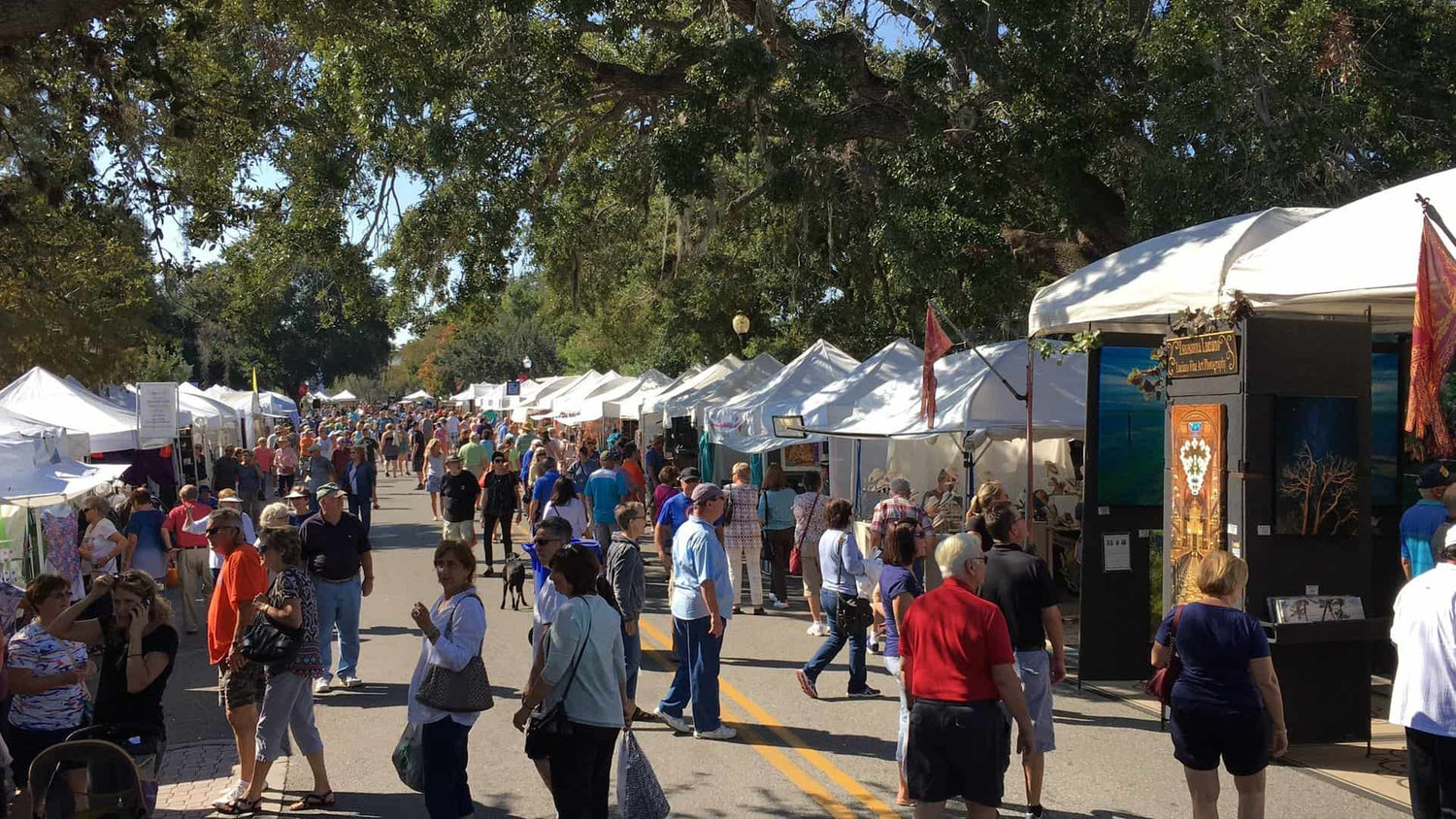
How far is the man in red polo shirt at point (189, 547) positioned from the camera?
1346 cm

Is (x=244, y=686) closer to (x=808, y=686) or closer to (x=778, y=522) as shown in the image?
(x=808, y=686)

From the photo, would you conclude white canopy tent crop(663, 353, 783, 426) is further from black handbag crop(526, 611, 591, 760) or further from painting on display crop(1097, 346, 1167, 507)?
black handbag crop(526, 611, 591, 760)

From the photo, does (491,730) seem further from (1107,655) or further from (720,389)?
(720,389)

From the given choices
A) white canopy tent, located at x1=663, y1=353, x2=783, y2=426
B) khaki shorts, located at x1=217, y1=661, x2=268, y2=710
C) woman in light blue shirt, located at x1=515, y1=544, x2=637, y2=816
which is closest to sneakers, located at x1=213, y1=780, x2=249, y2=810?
khaki shorts, located at x1=217, y1=661, x2=268, y2=710

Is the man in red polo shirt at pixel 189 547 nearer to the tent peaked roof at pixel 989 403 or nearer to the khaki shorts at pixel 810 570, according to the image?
the khaki shorts at pixel 810 570

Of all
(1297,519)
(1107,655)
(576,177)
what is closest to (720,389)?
(576,177)

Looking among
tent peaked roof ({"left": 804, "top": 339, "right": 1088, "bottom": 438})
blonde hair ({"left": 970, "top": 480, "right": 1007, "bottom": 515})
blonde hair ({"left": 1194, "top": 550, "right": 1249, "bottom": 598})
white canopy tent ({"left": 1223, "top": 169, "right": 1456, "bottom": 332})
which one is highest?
white canopy tent ({"left": 1223, "top": 169, "right": 1456, "bottom": 332})

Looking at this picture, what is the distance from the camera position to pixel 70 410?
17.5 metres

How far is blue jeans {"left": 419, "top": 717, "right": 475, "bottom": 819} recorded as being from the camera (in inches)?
233

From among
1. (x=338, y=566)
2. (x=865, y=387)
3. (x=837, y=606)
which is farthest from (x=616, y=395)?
(x=837, y=606)

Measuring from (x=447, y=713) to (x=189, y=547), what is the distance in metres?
8.98

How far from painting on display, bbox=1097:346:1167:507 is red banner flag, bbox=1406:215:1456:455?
132 inches

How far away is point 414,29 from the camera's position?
15.7 m

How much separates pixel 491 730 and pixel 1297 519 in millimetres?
5912
